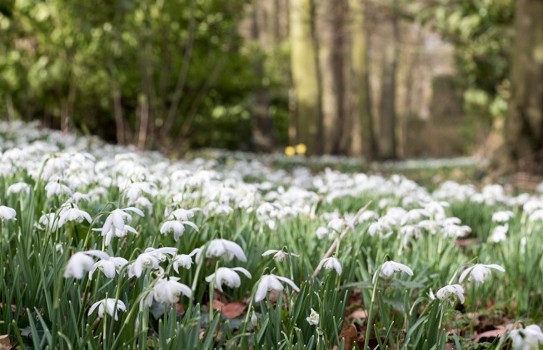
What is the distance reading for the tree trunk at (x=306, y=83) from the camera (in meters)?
14.2

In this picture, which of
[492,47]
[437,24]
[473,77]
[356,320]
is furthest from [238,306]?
[473,77]

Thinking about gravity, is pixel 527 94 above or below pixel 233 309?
above

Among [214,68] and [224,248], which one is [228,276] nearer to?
[224,248]

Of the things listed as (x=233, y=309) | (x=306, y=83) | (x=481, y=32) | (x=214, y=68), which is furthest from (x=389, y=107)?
(x=233, y=309)

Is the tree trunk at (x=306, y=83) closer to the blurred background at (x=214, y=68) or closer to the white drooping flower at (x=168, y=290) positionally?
the blurred background at (x=214, y=68)

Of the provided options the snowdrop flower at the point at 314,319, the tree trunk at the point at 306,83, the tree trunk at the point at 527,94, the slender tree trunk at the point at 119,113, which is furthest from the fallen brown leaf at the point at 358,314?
the tree trunk at the point at 306,83

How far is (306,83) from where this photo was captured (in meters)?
14.4

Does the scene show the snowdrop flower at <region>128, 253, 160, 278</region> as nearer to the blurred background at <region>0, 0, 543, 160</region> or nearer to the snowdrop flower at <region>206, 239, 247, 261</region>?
the snowdrop flower at <region>206, 239, 247, 261</region>

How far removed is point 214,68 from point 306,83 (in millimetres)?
4913

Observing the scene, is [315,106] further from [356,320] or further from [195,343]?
[195,343]

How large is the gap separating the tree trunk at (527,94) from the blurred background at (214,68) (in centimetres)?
1

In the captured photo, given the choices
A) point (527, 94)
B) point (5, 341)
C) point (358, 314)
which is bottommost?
point (358, 314)

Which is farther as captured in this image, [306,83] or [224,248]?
[306,83]

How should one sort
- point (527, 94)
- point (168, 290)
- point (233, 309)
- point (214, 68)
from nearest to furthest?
point (168, 290)
point (233, 309)
point (527, 94)
point (214, 68)
